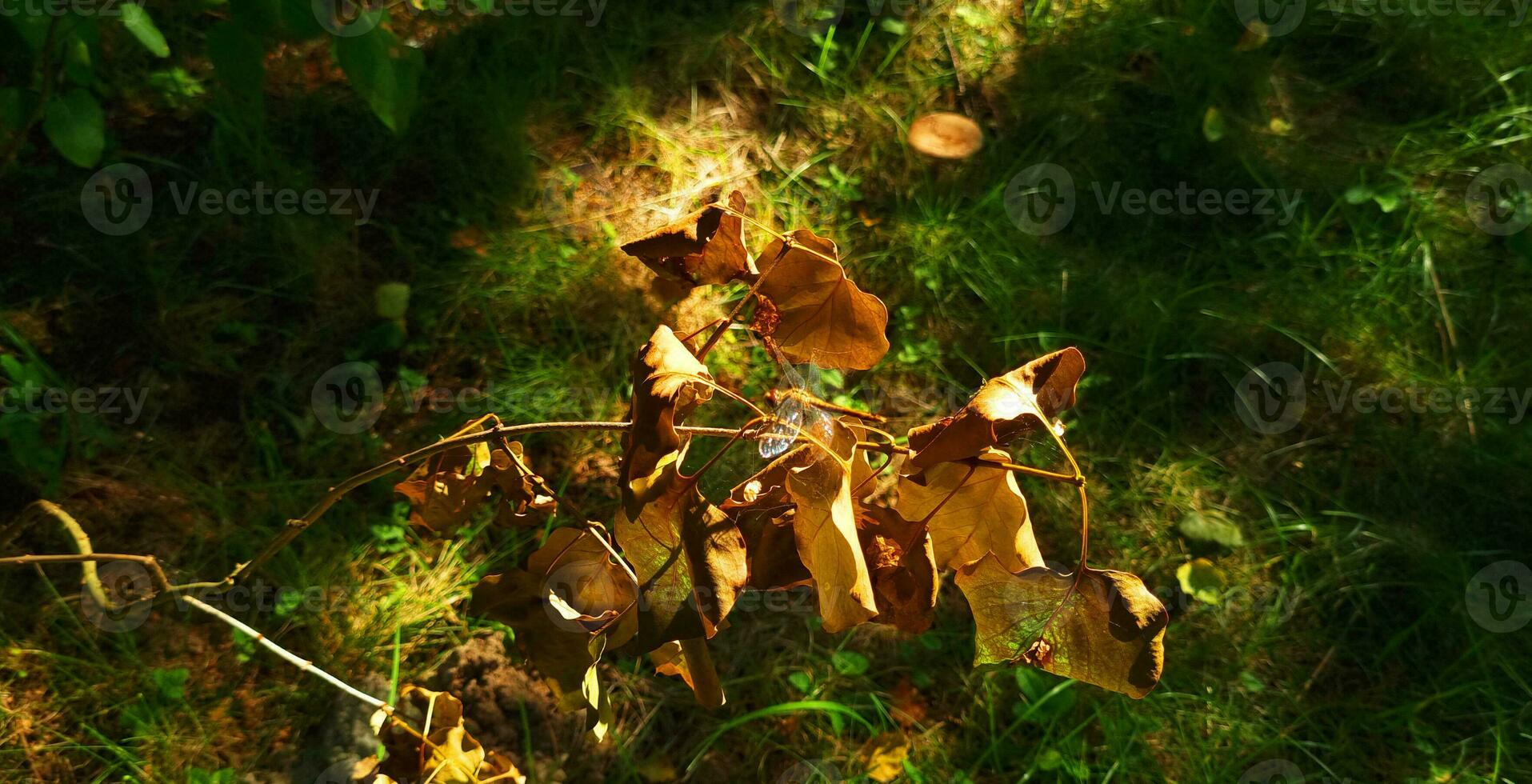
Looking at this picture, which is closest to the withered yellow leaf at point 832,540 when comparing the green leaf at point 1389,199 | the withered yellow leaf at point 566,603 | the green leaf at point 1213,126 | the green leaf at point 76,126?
the withered yellow leaf at point 566,603

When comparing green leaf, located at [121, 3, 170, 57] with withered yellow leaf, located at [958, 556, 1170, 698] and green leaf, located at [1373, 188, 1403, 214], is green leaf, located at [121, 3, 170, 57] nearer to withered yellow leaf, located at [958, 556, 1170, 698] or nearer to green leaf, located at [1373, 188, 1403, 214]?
withered yellow leaf, located at [958, 556, 1170, 698]

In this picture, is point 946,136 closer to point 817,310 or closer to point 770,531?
point 817,310

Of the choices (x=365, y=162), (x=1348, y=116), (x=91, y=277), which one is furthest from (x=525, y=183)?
(x=1348, y=116)

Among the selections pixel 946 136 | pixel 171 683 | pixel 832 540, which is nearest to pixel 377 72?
pixel 171 683

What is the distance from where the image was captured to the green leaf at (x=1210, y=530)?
2.30m

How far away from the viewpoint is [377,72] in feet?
6.63

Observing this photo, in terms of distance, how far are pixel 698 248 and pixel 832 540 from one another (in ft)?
1.12

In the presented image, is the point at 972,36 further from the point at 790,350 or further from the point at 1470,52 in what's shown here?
the point at 790,350

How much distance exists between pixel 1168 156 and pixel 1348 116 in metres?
0.65

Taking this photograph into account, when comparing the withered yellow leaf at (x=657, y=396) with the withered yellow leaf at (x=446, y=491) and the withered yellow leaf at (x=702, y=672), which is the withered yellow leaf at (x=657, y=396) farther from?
the withered yellow leaf at (x=446, y=491)

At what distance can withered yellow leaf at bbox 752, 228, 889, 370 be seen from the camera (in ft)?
3.36

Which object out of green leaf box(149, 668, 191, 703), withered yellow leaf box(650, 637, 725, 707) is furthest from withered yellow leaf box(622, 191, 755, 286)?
green leaf box(149, 668, 191, 703)

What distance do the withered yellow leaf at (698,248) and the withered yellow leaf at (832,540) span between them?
0.25 meters

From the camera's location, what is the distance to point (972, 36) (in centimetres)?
305
